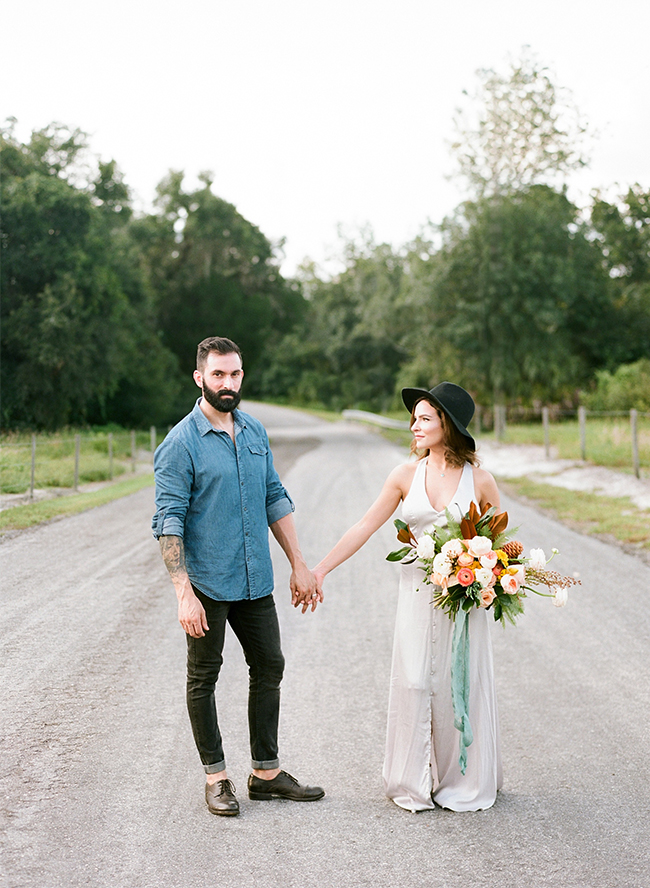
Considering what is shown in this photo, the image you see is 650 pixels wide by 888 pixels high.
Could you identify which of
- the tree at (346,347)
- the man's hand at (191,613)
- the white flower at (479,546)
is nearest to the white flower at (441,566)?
the white flower at (479,546)

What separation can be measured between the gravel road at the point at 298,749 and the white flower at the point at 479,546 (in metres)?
1.15

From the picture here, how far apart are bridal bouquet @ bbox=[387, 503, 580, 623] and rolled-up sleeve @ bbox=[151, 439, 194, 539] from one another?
0.95 meters

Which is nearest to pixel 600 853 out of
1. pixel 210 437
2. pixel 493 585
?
pixel 493 585

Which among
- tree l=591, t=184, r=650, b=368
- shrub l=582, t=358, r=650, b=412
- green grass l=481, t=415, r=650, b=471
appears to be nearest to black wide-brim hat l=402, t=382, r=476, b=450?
green grass l=481, t=415, r=650, b=471

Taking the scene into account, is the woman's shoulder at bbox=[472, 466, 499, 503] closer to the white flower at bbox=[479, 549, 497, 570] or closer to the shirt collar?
the white flower at bbox=[479, 549, 497, 570]

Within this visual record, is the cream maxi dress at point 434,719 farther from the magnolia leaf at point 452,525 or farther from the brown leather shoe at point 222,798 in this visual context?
→ the brown leather shoe at point 222,798

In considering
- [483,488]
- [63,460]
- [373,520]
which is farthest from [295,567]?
[63,460]

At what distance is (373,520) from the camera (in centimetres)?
429

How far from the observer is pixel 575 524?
1322 cm

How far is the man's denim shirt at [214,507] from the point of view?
3.80 metres

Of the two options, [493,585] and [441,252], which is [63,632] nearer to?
[493,585]

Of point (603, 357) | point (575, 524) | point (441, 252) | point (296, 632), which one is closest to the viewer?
point (296, 632)

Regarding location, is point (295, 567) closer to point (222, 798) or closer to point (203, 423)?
point (203, 423)

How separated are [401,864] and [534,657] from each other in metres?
3.27
